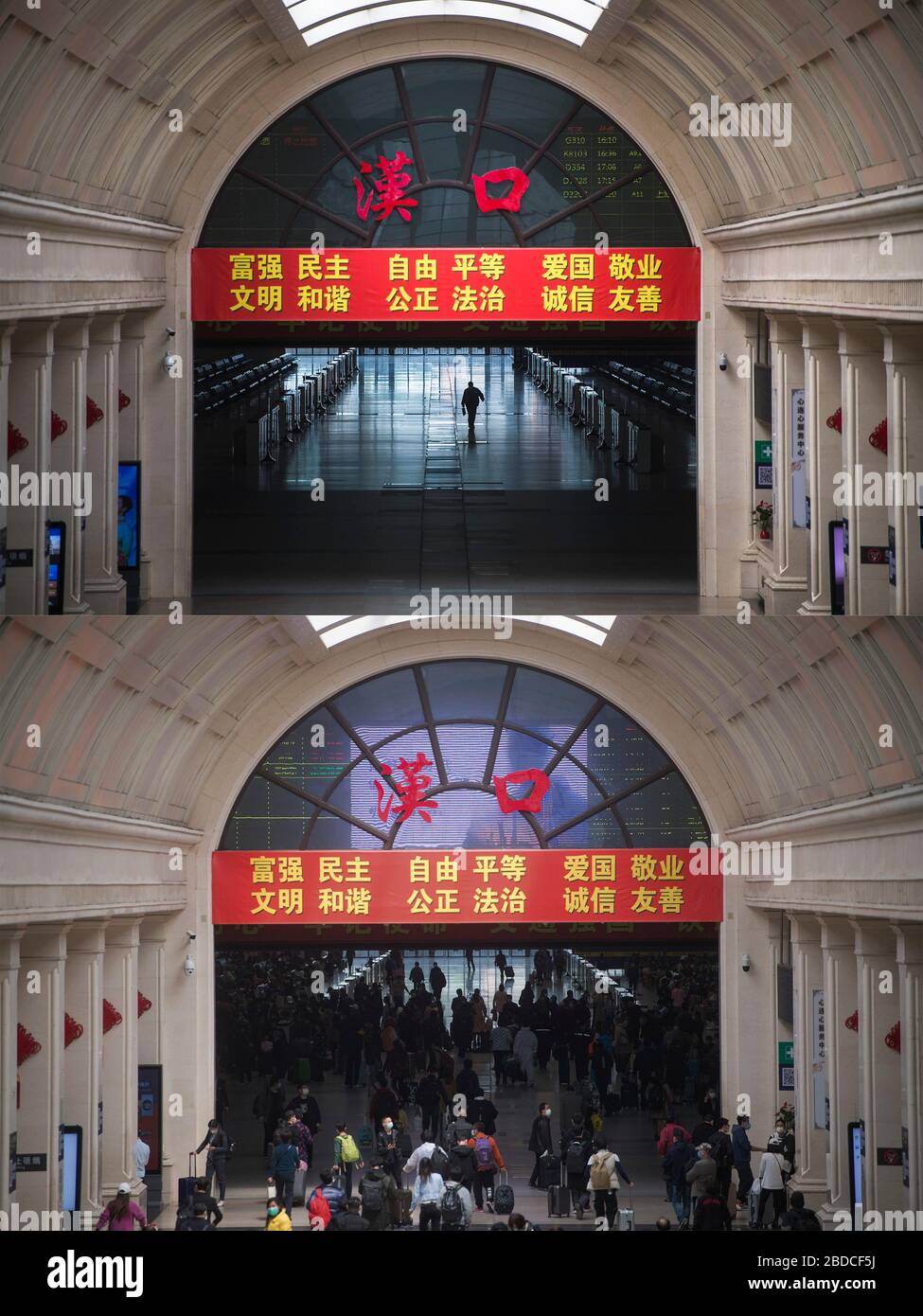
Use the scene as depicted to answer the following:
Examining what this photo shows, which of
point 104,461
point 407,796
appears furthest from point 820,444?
point 407,796

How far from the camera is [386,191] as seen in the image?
866 inches

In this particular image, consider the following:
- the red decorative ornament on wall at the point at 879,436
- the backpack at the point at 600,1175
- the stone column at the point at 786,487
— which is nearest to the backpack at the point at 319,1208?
the backpack at the point at 600,1175

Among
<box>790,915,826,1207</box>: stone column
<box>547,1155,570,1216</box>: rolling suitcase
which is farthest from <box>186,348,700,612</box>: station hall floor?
<box>547,1155,570,1216</box>: rolling suitcase

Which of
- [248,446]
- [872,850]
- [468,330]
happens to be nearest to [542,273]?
[468,330]

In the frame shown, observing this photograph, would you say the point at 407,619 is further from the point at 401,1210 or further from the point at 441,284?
the point at 401,1210

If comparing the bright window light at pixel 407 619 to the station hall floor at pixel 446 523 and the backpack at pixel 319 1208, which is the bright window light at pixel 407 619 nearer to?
the station hall floor at pixel 446 523

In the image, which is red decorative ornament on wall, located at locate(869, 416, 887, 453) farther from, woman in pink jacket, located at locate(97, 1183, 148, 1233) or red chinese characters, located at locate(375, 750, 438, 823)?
woman in pink jacket, located at locate(97, 1183, 148, 1233)

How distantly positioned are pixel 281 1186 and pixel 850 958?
263 inches

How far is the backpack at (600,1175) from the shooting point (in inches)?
806

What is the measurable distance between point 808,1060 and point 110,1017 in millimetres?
7913

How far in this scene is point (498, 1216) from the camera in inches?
843

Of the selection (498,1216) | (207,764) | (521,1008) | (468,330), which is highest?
(468,330)
